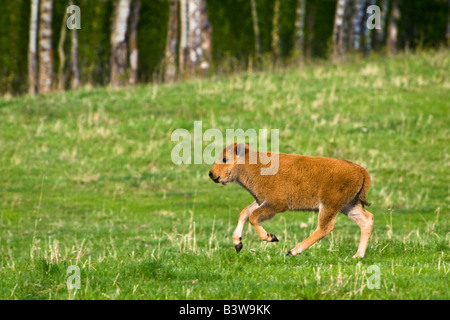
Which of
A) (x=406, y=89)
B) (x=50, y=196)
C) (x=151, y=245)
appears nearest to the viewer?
(x=151, y=245)

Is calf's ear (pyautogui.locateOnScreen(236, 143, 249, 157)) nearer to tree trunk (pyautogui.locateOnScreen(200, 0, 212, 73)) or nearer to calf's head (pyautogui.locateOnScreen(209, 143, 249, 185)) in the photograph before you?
calf's head (pyautogui.locateOnScreen(209, 143, 249, 185))

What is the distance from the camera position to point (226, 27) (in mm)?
44344

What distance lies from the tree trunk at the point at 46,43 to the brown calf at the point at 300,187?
67.5 feet

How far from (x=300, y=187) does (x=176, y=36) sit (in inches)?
1193

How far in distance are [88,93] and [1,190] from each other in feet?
30.4

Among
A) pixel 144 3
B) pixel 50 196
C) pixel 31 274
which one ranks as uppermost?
pixel 144 3

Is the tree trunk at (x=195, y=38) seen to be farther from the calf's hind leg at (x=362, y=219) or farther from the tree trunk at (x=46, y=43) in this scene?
the calf's hind leg at (x=362, y=219)

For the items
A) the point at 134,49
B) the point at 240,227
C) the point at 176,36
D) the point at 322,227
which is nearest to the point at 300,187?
the point at 322,227

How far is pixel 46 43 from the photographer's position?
28266 millimetres

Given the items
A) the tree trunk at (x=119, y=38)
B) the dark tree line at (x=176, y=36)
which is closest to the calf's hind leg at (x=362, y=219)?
the dark tree line at (x=176, y=36)

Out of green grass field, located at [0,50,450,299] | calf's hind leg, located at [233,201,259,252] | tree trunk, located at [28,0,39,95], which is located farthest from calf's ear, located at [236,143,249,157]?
tree trunk, located at [28,0,39,95]
